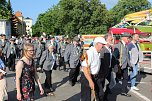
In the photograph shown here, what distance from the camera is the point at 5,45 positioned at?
16.3 m

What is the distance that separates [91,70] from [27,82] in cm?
133

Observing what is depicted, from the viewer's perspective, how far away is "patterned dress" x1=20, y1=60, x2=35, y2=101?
5.31 metres

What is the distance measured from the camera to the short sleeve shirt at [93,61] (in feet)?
19.8

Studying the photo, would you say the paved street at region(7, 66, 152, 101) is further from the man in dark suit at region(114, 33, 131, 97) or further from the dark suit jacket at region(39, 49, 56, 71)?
the dark suit jacket at region(39, 49, 56, 71)

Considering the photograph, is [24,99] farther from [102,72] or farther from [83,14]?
[83,14]

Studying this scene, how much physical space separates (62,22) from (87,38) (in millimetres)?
41440

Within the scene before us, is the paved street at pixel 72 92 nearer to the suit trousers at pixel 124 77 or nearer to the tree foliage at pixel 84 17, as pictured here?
the suit trousers at pixel 124 77

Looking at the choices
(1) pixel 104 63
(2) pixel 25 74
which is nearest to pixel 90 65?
(1) pixel 104 63

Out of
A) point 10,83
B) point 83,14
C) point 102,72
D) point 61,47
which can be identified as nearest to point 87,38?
point 61,47

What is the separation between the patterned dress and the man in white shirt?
1.01m

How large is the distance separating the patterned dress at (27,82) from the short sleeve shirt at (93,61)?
1.04m

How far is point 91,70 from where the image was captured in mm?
6176

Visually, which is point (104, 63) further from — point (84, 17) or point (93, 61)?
point (84, 17)

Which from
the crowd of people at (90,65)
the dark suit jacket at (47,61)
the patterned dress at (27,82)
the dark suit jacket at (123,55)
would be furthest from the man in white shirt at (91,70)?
the dark suit jacket at (47,61)
